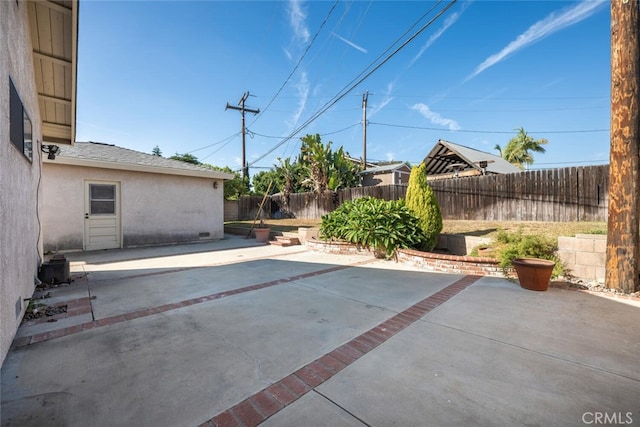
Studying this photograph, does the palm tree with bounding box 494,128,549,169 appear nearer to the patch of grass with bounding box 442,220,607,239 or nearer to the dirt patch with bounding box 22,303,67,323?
the patch of grass with bounding box 442,220,607,239

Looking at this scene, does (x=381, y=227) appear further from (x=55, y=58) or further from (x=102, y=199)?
(x=102, y=199)

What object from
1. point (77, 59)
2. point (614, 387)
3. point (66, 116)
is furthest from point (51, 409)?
point (66, 116)

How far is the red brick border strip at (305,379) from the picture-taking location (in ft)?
5.57

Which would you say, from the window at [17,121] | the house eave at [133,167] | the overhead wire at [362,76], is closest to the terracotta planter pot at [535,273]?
the overhead wire at [362,76]

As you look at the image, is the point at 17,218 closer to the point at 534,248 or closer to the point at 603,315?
the point at 603,315

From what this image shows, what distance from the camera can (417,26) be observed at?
6.04 meters

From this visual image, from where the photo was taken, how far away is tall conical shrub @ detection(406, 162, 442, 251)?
22.6 feet

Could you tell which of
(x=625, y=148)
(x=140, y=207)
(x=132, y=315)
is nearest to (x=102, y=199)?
(x=140, y=207)

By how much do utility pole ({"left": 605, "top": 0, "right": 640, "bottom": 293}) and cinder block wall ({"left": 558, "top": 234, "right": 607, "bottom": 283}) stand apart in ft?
1.06

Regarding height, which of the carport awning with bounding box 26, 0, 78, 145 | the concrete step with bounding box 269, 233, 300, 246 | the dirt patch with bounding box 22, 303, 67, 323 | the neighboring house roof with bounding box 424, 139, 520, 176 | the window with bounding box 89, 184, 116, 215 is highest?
the neighboring house roof with bounding box 424, 139, 520, 176

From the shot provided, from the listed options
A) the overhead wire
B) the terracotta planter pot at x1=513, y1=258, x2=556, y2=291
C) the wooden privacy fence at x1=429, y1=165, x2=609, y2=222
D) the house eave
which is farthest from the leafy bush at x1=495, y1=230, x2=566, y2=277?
the house eave

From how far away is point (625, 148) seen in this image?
4.13m

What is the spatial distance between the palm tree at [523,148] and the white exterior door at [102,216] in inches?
1354

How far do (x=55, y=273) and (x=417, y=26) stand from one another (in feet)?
29.0
